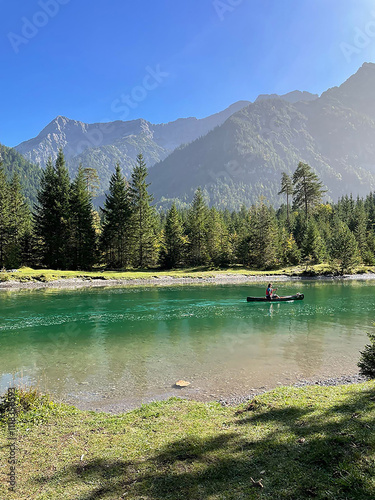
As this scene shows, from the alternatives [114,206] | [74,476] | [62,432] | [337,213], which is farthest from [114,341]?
[337,213]

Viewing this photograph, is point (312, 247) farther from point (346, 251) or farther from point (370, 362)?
point (370, 362)

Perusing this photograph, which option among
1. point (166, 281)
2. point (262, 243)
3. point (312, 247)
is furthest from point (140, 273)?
point (312, 247)

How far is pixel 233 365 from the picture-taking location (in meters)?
16.7

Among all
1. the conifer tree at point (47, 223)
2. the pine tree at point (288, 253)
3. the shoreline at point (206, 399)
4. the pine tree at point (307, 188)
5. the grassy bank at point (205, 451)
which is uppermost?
the pine tree at point (307, 188)

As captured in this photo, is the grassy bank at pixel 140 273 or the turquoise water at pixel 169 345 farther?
the grassy bank at pixel 140 273

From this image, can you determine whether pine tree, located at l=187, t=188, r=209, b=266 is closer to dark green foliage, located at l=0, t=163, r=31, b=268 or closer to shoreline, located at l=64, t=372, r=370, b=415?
dark green foliage, located at l=0, t=163, r=31, b=268

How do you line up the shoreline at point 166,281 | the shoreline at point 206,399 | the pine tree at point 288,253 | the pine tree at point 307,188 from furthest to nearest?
the pine tree at point 307,188
the pine tree at point 288,253
the shoreline at point 166,281
the shoreline at point 206,399

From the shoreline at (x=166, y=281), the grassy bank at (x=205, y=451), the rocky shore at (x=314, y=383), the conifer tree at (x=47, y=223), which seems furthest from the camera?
the conifer tree at (x=47, y=223)

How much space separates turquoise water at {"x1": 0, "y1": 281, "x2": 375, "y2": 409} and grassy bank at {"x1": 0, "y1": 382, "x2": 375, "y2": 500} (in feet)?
11.0

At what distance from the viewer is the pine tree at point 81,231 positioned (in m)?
71.6

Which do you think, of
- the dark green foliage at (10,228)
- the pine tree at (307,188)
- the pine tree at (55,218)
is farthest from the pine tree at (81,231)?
the pine tree at (307,188)

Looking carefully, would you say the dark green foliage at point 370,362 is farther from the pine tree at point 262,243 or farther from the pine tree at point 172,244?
the pine tree at point 262,243

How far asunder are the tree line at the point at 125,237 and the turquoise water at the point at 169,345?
1261 inches

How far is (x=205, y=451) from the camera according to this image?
22.2 feet
